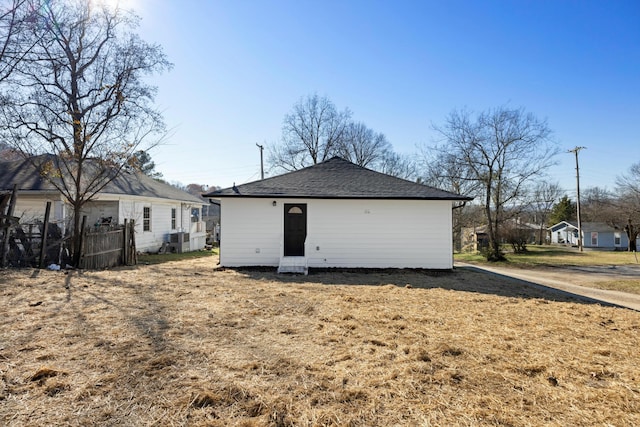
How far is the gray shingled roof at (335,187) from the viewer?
10.6 m

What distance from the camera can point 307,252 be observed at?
10727 millimetres

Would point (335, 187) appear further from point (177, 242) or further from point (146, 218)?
point (177, 242)

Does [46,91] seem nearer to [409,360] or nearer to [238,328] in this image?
[238,328]

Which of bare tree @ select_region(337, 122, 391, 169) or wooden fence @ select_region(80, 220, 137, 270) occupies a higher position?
bare tree @ select_region(337, 122, 391, 169)

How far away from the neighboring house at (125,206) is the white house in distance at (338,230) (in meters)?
5.41

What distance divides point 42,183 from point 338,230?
38.8 ft

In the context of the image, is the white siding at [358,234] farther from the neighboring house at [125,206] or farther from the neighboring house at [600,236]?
the neighboring house at [600,236]

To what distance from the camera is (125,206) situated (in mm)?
15852

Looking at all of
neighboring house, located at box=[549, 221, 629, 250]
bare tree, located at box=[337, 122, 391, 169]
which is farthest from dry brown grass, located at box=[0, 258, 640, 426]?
neighboring house, located at box=[549, 221, 629, 250]

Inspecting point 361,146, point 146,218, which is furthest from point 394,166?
point 146,218

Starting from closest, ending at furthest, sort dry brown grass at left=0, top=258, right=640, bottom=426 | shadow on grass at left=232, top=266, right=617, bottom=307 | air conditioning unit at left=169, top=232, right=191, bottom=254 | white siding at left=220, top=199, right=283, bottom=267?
dry brown grass at left=0, top=258, right=640, bottom=426 → shadow on grass at left=232, top=266, right=617, bottom=307 → white siding at left=220, top=199, right=283, bottom=267 → air conditioning unit at left=169, top=232, right=191, bottom=254

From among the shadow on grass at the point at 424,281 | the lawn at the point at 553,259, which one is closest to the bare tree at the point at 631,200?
the lawn at the point at 553,259

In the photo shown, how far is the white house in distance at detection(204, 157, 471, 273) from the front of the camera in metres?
10.8

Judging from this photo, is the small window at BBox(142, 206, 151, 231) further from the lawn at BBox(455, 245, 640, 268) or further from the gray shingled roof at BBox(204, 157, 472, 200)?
the lawn at BBox(455, 245, 640, 268)
